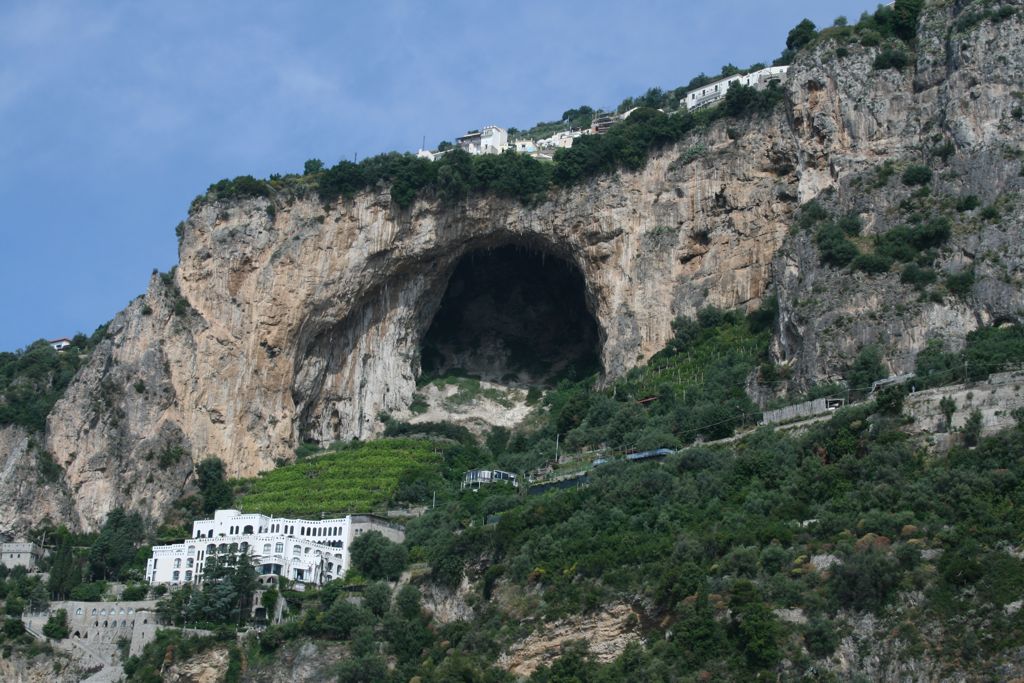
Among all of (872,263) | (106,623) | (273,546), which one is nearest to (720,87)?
(872,263)

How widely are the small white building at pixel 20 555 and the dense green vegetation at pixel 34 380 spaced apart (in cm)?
839

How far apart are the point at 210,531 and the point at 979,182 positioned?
32.7 m

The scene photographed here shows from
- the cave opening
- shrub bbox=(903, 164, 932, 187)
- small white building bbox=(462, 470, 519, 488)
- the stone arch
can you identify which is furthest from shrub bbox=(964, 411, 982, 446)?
the cave opening

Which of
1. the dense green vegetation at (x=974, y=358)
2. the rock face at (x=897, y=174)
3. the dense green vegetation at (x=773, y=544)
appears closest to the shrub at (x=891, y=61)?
the rock face at (x=897, y=174)

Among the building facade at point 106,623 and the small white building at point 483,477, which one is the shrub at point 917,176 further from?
the building facade at point 106,623

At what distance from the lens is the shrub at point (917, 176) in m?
67.4

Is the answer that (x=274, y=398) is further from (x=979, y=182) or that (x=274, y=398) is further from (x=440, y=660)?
(x=979, y=182)

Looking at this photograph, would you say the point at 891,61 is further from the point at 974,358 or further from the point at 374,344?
the point at 374,344

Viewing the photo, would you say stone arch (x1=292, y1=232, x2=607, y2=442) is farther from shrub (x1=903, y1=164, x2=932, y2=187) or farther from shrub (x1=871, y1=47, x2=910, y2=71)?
shrub (x1=903, y1=164, x2=932, y2=187)

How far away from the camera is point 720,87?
94625 millimetres

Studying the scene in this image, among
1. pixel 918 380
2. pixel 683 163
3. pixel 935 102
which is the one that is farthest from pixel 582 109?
pixel 918 380

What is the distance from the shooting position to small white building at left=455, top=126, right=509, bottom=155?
107 m

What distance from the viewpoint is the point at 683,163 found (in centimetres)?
7694

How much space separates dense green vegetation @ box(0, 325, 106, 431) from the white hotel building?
1334 cm
